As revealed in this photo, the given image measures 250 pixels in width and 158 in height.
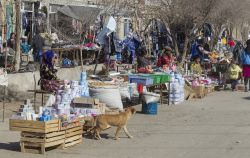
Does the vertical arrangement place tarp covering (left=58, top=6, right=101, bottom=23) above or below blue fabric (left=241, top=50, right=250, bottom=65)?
above

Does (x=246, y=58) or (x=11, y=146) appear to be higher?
(x=246, y=58)

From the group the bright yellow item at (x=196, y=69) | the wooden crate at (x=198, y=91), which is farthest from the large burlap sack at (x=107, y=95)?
the bright yellow item at (x=196, y=69)

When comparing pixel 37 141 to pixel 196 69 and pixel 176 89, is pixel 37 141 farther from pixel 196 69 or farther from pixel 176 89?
pixel 196 69

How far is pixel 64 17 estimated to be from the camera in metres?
27.2

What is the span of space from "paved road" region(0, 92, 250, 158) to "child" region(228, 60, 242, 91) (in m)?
5.05

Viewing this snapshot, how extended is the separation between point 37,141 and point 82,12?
17.4 metres

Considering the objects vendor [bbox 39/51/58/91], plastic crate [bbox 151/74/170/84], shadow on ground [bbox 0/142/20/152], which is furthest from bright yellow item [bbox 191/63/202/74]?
shadow on ground [bbox 0/142/20/152]

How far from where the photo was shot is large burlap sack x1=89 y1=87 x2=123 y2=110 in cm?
1310

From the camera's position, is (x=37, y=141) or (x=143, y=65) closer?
(x=37, y=141)

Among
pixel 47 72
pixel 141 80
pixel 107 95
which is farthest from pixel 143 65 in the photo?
pixel 107 95

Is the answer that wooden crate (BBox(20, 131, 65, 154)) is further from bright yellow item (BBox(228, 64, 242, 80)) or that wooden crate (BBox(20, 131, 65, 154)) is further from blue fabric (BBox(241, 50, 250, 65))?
blue fabric (BBox(241, 50, 250, 65))

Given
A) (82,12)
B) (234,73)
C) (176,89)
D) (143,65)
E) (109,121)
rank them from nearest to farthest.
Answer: (109,121) < (176,89) < (143,65) < (234,73) < (82,12)

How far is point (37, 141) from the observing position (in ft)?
30.6

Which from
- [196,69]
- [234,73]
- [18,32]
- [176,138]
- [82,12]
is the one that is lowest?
[176,138]
